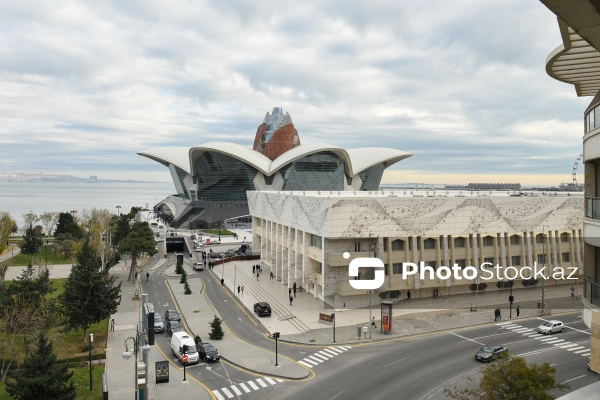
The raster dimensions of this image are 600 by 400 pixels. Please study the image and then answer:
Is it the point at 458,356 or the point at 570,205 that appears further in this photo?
the point at 570,205

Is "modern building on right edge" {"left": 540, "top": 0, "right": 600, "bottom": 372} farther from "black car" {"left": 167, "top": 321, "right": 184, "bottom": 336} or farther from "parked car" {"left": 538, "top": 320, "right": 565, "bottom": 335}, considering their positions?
"black car" {"left": 167, "top": 321, "right": 184, "bottom": 336}

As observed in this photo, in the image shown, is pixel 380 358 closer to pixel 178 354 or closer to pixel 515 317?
pixel 178 354

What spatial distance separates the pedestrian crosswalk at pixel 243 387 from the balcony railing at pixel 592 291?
1522cm

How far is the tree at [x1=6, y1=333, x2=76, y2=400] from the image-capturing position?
17.2 metres

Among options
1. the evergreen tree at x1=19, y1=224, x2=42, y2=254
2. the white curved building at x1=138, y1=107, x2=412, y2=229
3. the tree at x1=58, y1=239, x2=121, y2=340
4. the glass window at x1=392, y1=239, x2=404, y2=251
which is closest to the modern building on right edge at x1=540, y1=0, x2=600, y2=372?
the glass window at x1=392, y1=239, x2=404, y2=251

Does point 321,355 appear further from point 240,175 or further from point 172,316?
point 240,175

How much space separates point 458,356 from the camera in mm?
25531

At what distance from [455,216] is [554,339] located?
502 inches

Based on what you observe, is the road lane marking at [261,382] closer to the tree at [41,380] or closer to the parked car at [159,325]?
the tree at [41,380]

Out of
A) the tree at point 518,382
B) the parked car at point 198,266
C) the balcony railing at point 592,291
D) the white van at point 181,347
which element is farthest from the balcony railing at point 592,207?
the parked car at point 198,266

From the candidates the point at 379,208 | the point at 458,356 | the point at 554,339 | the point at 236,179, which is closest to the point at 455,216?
the point at 379,208

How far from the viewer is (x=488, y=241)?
4084cm

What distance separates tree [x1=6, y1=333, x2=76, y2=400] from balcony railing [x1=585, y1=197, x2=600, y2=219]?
1873cm

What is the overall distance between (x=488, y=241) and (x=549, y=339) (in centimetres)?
1315
